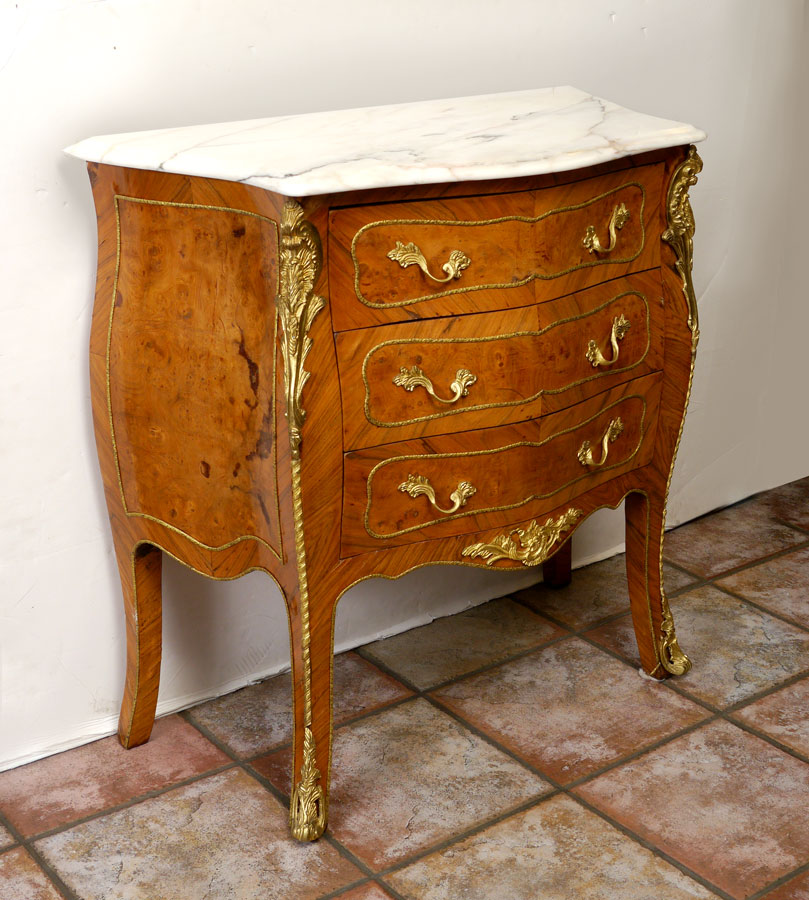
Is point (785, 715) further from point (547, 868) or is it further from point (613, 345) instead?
point (613, 345)

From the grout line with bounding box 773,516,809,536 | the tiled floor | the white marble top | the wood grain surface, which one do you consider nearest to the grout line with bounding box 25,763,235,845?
the tiled floor

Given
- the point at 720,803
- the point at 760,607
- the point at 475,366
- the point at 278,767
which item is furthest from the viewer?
the point at 760,607

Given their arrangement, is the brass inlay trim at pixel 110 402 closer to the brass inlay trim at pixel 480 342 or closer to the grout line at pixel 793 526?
the brass inlay trim at pixel 480 342

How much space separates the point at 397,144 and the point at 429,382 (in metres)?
0.34

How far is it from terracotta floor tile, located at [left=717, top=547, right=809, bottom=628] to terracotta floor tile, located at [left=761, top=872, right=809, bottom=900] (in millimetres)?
832

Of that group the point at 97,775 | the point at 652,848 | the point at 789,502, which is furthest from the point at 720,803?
the point at 789,502

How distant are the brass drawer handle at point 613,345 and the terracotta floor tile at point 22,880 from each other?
1160 mm

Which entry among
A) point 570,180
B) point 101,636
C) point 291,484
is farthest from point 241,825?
point 570,180

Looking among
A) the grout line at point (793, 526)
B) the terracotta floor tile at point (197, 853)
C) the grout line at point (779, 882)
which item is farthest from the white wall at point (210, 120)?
the grout line at point (779, 882)

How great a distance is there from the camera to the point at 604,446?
1963mm

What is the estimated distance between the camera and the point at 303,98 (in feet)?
6.83

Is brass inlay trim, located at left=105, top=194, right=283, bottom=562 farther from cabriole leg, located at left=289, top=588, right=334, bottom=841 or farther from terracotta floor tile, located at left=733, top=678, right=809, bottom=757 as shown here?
terracotta floor tile, located at left=733, top=678, right=809, bottom=757

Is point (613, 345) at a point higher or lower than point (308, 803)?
higher

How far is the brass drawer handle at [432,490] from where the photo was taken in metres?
1.74
